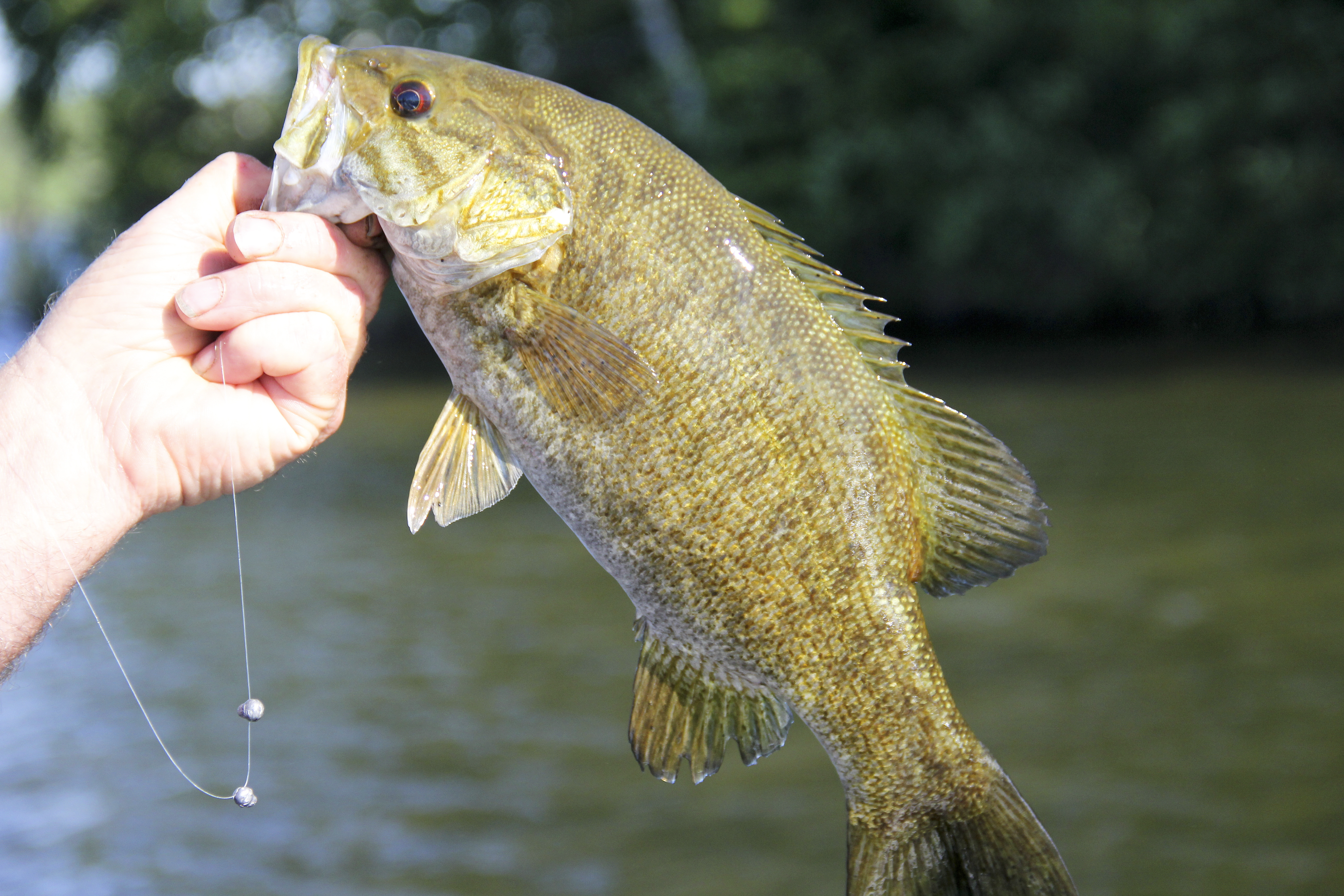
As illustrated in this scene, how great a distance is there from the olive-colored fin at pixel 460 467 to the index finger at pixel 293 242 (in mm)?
321

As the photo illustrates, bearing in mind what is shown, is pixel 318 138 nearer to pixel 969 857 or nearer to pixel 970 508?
pixel 970 508

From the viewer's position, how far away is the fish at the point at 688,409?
87.2 inches

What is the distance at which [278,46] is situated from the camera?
26.9 m

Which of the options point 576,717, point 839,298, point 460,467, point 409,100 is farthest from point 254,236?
point 576,717

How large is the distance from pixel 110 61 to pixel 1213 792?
26.8 metres

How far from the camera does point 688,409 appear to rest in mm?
2209

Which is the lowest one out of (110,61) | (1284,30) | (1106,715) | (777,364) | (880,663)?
(880,663)

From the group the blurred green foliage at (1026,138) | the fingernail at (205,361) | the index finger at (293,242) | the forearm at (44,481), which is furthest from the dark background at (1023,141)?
the forearm at (44,481)

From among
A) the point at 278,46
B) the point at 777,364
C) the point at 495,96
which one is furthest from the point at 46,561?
the point at 278,46

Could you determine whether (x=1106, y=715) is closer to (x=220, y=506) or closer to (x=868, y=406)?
(x=868, y=406)

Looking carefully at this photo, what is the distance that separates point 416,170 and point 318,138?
0.18 metres

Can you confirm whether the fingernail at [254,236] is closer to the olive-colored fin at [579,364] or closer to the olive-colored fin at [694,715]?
the olive-colored fin at [579,364]

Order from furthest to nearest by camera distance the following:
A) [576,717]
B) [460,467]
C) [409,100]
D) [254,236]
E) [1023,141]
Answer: [1023,141]
[576,717]
[460,467]
[409,100]
[254,236]

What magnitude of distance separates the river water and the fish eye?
482 cm
